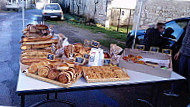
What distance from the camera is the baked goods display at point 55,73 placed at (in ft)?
6.75

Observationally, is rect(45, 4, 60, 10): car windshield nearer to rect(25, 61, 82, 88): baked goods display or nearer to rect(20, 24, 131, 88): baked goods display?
rect(20, 24, 131, 88): baked goods display

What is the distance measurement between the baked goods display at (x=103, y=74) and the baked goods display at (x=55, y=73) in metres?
0.13

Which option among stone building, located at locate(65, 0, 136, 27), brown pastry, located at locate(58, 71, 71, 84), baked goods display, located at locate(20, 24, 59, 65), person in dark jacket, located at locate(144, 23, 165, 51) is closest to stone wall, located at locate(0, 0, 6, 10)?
stone building, located at locate(65, 0, 136, 27)

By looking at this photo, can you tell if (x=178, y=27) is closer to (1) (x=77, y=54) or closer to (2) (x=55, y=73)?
(1) (x=77, y=54)

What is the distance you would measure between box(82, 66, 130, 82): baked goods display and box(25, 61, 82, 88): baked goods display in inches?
5.1

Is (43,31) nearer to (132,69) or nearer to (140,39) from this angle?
(132,69)

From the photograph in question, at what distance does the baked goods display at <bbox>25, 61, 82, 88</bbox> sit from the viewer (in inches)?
81.0

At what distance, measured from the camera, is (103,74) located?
233 centimetres

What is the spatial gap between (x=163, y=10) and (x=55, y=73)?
30.9ft

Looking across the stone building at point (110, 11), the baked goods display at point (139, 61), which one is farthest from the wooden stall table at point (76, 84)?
the stone building at point (110, 11)

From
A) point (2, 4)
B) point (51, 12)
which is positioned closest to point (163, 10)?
point (51, 12)

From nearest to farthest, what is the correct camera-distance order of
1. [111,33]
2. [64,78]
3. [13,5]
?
[64,78]
[111,33]
[13,5]

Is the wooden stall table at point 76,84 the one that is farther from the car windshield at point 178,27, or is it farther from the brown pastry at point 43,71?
the car windshield at point 178,27

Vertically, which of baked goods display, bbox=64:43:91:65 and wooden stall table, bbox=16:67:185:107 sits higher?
baked goods display, bbox=64:43:91:65
